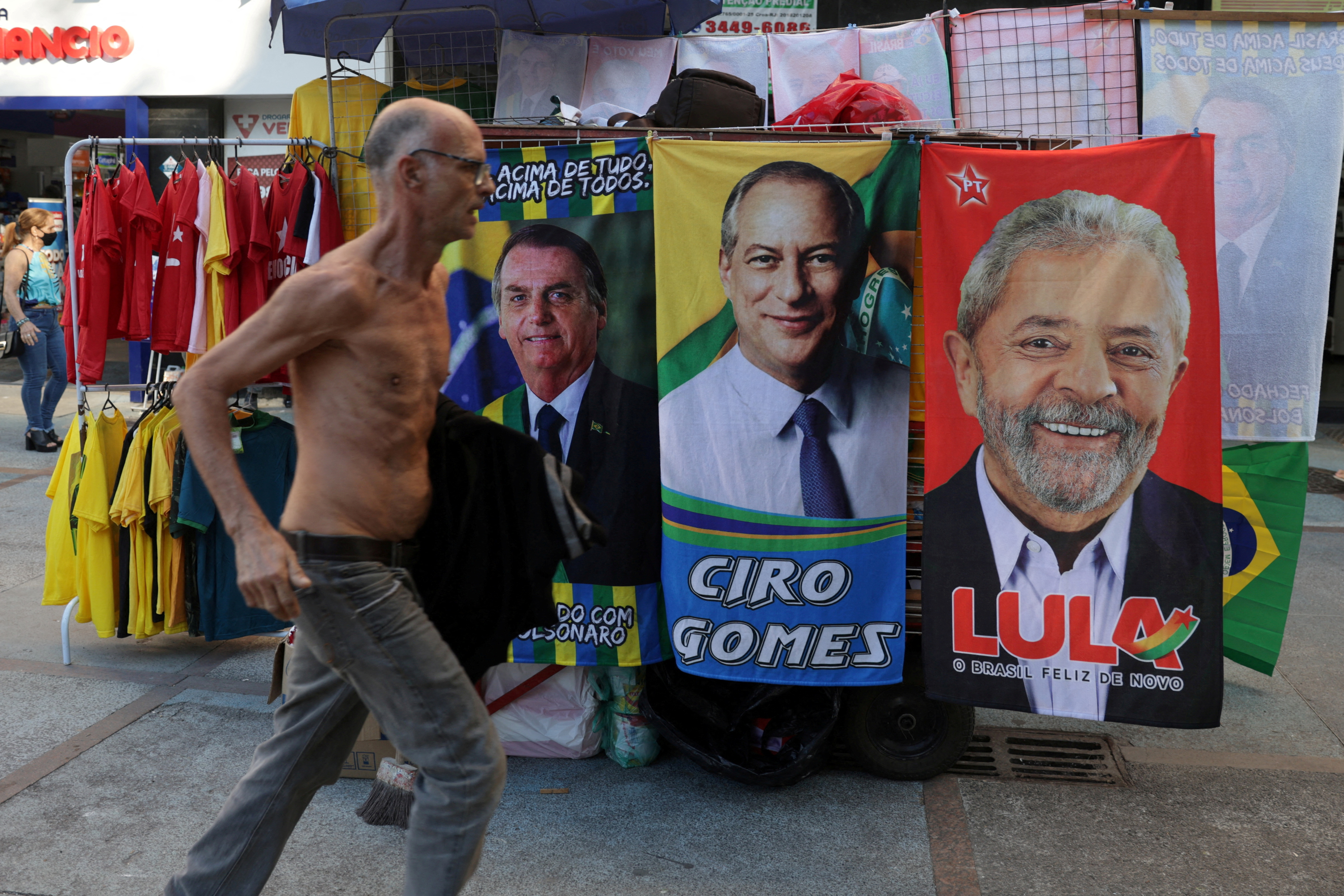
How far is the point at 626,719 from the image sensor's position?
13.3ft

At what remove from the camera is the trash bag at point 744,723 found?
381cm

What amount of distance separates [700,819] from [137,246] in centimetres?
345

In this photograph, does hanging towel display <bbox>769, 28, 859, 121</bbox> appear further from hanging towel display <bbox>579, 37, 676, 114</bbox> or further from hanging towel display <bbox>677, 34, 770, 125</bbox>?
hanging towel display <bbox>579, 37, 676, 114</bbox>

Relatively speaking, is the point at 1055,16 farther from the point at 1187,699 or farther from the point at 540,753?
the point at 540,753

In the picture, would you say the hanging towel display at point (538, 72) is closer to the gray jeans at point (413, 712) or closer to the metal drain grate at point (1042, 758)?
the gray jeans at point (413, 712)

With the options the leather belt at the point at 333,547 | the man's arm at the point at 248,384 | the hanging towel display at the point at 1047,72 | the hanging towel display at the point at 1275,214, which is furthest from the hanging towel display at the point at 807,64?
the leather belt at the point at 333,547

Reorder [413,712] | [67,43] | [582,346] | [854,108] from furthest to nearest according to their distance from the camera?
1. [67,43]
2. [854,108]
3. [582,346]
4. [413,712]

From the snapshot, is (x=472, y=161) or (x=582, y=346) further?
(x=582, y=346)

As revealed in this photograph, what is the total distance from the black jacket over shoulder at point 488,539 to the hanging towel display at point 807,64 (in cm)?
295

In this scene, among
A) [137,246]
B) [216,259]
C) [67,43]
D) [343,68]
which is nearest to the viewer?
[343,68]

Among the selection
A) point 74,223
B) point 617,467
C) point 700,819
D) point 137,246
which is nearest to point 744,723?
point 700,819

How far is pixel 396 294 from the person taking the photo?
2.47 m

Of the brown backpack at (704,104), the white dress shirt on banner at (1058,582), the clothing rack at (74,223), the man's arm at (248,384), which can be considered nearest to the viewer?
the man's arm at (248,384)

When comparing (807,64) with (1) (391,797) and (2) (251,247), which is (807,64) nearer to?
(2) (251,247)
